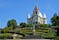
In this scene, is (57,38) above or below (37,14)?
below

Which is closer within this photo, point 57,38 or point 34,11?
point 57,38

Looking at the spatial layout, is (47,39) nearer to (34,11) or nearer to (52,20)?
(52,20)

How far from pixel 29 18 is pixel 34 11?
349 cm

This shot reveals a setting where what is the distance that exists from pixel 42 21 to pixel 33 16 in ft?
11.0

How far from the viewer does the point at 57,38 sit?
23344mm

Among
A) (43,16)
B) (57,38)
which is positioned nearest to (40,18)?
(43,16)

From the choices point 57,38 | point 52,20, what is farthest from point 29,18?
point 57,38

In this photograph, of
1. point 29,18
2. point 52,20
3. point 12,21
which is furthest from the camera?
point 29,18

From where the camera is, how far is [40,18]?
72188 mm

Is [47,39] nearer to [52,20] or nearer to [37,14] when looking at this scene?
[52,20]

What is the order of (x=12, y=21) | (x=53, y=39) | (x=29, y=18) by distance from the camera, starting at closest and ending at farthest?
(x=53, y=39), (x=12, y=21), (x=29, y=18)

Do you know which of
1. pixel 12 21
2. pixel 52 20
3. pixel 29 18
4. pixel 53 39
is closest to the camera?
pixel 53 39

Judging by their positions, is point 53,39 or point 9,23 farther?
point 9,23

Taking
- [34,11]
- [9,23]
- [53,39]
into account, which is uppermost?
[34,11]
